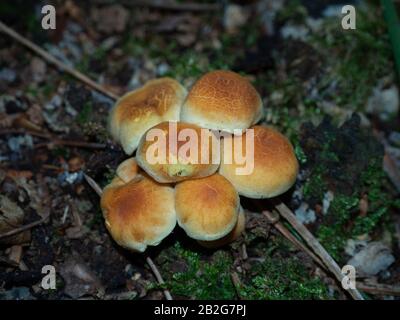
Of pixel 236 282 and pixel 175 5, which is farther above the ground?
pixel 175 5

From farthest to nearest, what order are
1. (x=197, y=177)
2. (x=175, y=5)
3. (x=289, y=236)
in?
(x=175, y=5), (x=289, y=236), (x=197, y=177)

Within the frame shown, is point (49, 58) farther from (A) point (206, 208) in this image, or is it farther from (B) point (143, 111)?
(A) point (206, 208)

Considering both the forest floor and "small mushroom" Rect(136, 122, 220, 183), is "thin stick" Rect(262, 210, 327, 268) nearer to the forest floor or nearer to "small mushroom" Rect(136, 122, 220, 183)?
the forest floor

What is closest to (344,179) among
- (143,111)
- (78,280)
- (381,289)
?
(381,289)

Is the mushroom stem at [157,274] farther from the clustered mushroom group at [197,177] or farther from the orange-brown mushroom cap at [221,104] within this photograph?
the orange-brown mushroom cap at [221,104]

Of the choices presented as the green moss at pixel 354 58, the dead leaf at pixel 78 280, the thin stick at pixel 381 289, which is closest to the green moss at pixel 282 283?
the thin stick at pixel 381 289

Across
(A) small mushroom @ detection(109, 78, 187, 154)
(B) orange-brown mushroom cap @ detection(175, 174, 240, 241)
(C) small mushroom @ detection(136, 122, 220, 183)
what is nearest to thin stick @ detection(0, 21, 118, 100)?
(A) small mushroom @ detection(109, 78, 187, 154)
